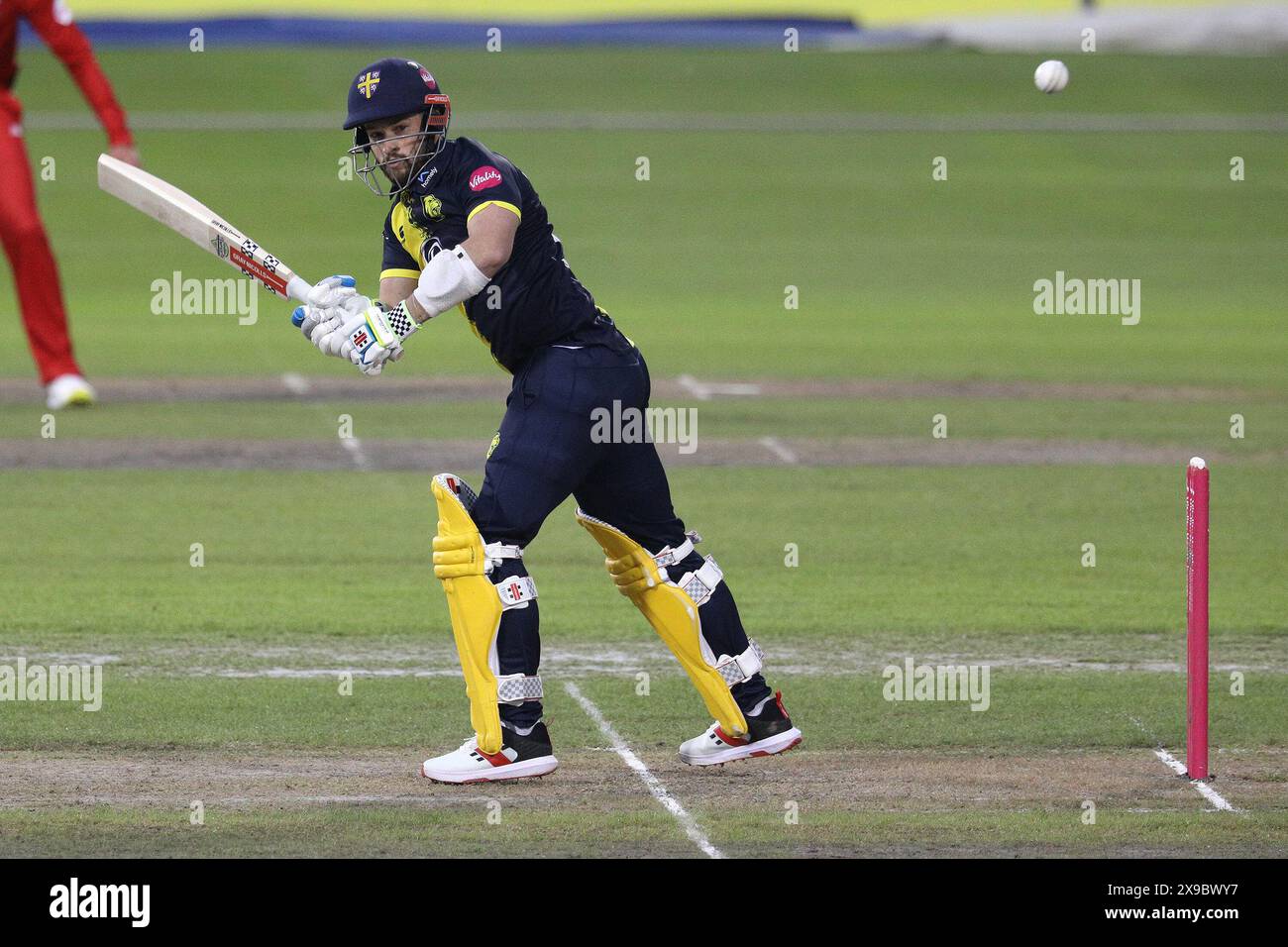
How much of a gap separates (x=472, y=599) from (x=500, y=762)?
1.97ft

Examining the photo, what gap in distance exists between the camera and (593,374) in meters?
8.02

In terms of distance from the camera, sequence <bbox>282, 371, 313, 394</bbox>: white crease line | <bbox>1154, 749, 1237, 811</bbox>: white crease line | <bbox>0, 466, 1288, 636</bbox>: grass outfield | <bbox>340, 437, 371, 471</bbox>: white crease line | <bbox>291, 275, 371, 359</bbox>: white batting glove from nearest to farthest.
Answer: <bbox>1154, 749, 1237, 811</bbox>: white crease line → <bbox>291, 275, 371, 359</bbox>: white batting glove → <bbox>0, 466, 1288, 636</bbox>: grass outfield → <bbox>340, 437, 371, 471</bbox>: white crease line → <bbox>282, 371, 313, 394</bbox>: white crease line

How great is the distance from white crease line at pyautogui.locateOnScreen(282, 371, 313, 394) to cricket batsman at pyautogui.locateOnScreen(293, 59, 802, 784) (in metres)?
12.3

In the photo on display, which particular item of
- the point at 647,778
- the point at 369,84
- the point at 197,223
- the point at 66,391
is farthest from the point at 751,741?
the point at 66,391

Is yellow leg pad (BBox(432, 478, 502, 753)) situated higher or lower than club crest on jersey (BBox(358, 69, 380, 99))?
lower

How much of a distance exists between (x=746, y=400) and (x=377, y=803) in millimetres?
12524

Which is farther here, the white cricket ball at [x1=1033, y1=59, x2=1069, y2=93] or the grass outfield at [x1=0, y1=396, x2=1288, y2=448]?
the grass outfield at [x1=0, y1=396, x2=1288, y2=448]

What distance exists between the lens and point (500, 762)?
25.9 feet

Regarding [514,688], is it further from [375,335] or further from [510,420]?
[375,335]

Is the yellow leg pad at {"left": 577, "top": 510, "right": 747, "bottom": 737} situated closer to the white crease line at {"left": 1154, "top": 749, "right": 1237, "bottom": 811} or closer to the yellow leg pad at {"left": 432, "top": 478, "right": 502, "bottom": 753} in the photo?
the yellow leg pad at {"left": 432, "top": 478, "right": 502, "bottom": 753}

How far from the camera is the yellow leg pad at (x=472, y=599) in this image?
779cm

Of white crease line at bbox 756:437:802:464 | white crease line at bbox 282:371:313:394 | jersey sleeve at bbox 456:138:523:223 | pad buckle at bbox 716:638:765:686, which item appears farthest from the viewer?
white crease line at bbox 282:371:313:394

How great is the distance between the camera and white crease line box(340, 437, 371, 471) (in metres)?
16.1

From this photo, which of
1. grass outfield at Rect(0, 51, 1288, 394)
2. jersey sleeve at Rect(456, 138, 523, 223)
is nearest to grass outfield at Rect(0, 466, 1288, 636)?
jersey sleeve at Rect(456, 138, 523, 223)
